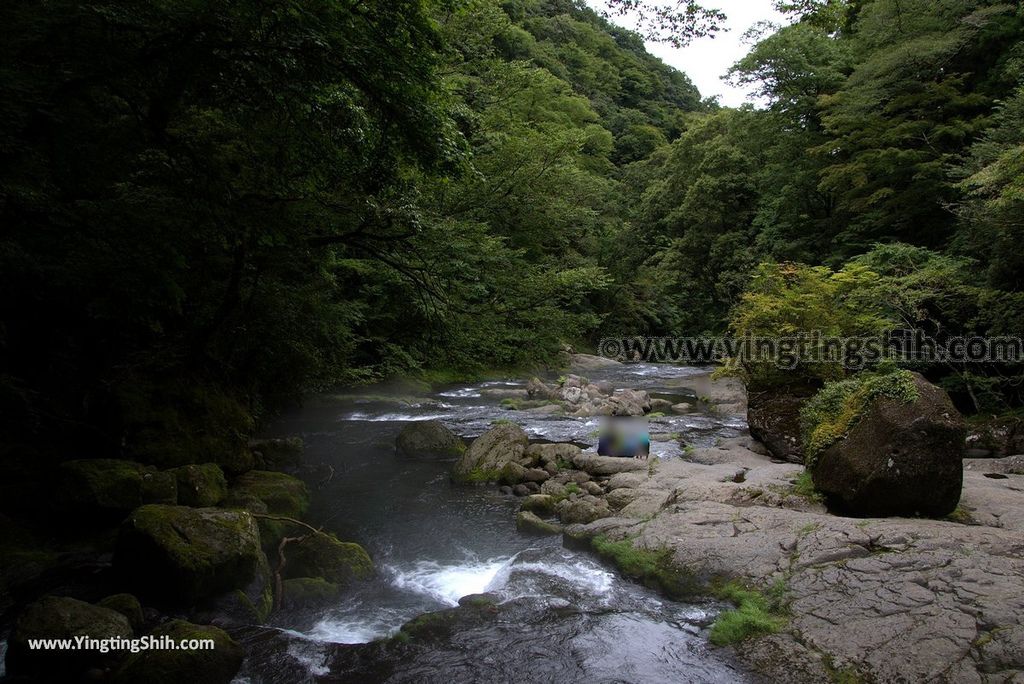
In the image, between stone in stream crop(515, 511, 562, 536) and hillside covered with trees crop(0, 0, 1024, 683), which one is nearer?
hillside covered with trees crop(0, 0, 1024, 683)

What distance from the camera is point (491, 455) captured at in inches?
420

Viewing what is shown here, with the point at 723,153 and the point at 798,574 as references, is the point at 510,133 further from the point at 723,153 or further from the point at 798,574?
the point at 798,574

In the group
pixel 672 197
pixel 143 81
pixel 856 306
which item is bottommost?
→ pixel 856 306

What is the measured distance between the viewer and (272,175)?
702 centimetres

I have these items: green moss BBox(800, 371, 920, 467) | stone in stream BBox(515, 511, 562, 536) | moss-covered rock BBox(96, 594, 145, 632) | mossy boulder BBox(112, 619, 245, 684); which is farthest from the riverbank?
moss-covered rock BBox(96, 594, 145, 632)

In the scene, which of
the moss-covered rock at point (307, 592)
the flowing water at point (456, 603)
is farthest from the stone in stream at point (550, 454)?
the moss-covered rock at point (307, 592)

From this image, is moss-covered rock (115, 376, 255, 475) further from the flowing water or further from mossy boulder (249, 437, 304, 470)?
the flowing water

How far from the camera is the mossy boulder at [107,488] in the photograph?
6352 millimetres

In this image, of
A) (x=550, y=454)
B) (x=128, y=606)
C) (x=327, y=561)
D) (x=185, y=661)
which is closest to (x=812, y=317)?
(x=550, y=454)

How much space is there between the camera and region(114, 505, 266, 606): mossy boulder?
528 cm

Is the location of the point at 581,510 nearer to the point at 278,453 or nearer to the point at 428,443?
the point at 428,443

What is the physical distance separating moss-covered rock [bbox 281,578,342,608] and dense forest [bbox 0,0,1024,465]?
311cm

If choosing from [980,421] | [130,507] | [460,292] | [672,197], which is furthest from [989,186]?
[672,197]

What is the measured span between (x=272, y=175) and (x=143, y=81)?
5.49 feet
